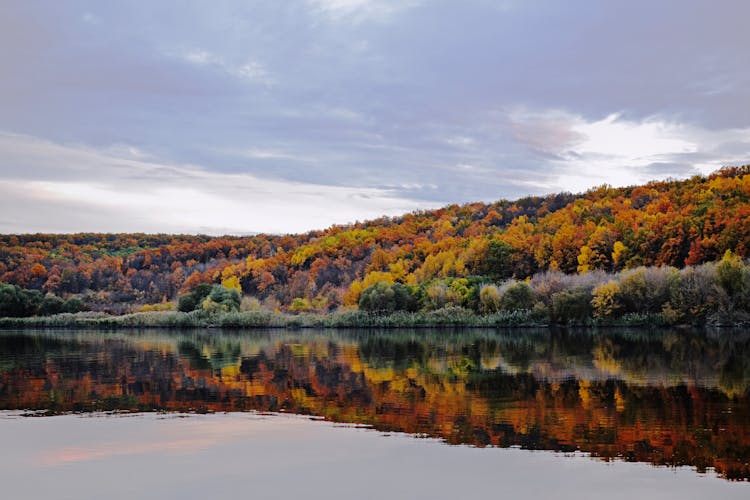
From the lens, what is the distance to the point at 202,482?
1104 centimetres

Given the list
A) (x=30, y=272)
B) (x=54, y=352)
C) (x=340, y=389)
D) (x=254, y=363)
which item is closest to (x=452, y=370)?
(x=340, y=389)

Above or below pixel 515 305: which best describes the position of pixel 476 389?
above

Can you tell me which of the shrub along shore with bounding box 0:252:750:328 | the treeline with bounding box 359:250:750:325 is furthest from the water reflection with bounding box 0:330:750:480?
the shrub along shore with bounding box 0:252:750:328

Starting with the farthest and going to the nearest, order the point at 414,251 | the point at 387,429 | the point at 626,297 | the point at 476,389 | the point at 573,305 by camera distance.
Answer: the point at 414,251 → the point at 573,305 → the point at 626,297 → the point at 476,389 → the point at 387,429

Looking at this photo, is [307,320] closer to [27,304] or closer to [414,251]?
[414,251]

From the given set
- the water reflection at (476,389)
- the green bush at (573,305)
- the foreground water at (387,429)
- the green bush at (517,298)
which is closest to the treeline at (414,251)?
the green bush at (573,305)

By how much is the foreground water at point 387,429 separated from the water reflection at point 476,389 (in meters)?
0.07

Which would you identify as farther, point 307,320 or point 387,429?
point 307,320

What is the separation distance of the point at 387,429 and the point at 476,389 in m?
6.25

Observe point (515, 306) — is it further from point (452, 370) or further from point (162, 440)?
point (162, 440)

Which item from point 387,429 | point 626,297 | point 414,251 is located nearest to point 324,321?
point 626,297

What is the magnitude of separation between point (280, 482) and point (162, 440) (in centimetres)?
420

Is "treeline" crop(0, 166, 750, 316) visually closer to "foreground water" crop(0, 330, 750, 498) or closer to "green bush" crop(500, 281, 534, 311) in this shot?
"green bush" crop(500, 281, 534, 311)

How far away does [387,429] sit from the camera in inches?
581
